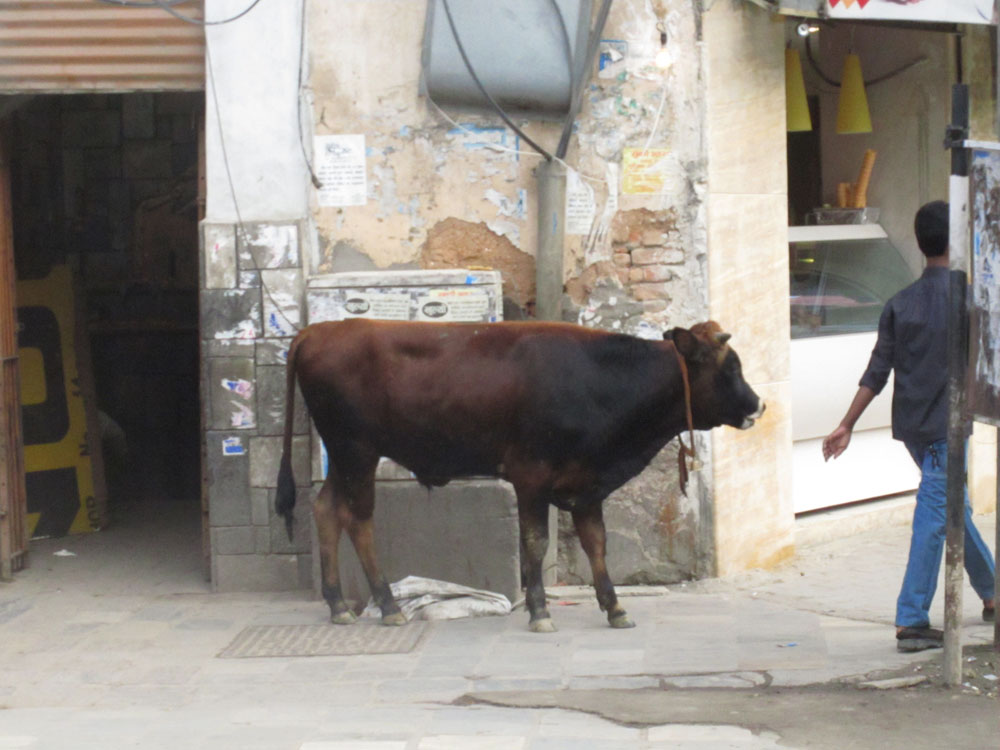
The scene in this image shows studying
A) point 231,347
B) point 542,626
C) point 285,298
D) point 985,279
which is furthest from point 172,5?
point 985,279

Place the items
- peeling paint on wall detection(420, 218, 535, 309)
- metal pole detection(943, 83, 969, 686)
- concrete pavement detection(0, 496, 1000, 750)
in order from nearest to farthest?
concrete pavement detection(0, 496, 1000, 750) < metal pole detection(943, 83, 969, 686) < peeling paint on wall detection(420, 218, 535, 309)

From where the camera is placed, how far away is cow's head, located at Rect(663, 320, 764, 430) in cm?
641

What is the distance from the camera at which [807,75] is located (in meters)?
9.03

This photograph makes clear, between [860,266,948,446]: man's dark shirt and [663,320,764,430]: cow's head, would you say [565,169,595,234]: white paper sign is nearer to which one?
[663,320,764,430]: cow's head

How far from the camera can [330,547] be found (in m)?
6.85

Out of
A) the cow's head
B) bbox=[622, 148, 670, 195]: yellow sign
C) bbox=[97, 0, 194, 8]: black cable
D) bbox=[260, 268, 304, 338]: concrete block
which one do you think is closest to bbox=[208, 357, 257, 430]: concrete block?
bbox=[260, 268, 304, 338]: concrete block

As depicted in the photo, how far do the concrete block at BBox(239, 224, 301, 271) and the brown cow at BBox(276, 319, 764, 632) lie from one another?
89 centimetres

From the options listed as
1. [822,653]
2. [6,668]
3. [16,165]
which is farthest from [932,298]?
[16,165]

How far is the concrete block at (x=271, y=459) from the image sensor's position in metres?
7.50

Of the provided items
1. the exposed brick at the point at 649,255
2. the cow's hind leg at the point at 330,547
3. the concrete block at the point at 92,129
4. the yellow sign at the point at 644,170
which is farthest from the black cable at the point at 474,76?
the concrete block at the point at 92,129

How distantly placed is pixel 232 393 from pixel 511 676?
2.56 metres

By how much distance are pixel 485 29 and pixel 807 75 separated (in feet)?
8.99

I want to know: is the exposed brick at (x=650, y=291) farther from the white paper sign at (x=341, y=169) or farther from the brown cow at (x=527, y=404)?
the white paper sign at (x=341, y=169)

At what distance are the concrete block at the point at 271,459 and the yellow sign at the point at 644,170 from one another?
221cm
